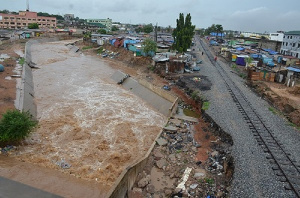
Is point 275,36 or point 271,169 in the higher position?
point 275,36

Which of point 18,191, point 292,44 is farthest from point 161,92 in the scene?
point 292,44

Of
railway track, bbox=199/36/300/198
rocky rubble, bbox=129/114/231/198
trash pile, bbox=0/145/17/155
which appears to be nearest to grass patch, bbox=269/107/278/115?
railway track, bbox=199/36/300/198

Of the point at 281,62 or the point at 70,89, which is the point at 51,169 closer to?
the point at 70,89

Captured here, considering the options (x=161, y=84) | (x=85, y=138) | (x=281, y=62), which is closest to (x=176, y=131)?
(x=85, y=138)

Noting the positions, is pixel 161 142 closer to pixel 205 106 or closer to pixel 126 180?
pixel 126 180

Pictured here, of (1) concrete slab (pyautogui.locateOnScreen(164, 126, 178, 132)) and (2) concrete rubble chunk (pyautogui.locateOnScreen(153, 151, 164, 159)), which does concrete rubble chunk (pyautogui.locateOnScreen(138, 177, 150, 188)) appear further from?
(1) concrete slab (pyautogui.locateOnScreen(164, 126, 178, 132))

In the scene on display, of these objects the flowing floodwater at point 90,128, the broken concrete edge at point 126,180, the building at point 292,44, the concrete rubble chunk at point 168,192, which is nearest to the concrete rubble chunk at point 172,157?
the broken concrete edge at point 126,180
